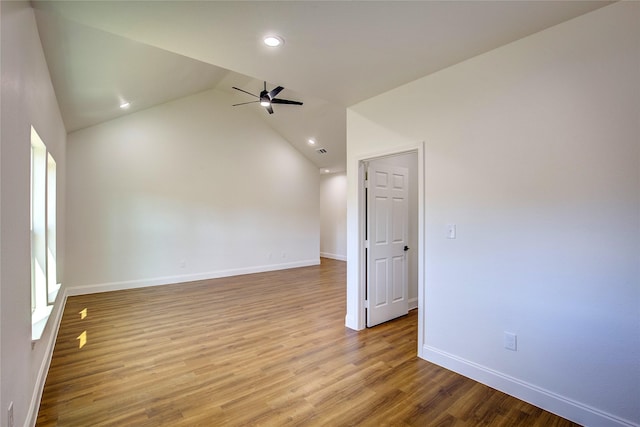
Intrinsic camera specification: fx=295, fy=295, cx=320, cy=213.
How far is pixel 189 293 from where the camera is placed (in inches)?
208

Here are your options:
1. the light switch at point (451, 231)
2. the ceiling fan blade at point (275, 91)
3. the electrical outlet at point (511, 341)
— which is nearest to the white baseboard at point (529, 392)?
the electrical outlet at point (511, 341)

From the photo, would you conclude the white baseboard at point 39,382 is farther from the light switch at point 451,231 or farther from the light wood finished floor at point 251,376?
the light switch at point 451,231

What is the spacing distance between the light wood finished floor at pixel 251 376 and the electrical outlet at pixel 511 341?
0.37 meters

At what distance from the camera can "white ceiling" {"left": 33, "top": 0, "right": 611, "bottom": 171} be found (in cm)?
183

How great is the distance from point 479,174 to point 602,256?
3.17 feet

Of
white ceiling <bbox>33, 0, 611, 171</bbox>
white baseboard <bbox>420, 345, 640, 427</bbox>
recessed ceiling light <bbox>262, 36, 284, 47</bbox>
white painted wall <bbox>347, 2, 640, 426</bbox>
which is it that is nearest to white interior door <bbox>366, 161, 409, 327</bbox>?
white painted wall <bbox>347, 2, 640, 426</bbox>

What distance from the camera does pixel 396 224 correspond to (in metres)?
3.97

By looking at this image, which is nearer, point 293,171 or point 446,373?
point 446,373

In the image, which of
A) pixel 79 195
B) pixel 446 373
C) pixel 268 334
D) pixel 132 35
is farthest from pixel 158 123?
pixel 446 373

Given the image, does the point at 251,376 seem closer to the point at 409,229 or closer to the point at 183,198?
the point at 409,229

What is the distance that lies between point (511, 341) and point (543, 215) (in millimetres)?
1007

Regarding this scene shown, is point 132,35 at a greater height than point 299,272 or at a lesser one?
greater

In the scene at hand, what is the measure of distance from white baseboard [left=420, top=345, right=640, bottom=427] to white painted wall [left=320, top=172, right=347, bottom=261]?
655cm

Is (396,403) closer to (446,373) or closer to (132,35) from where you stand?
(446,373)
